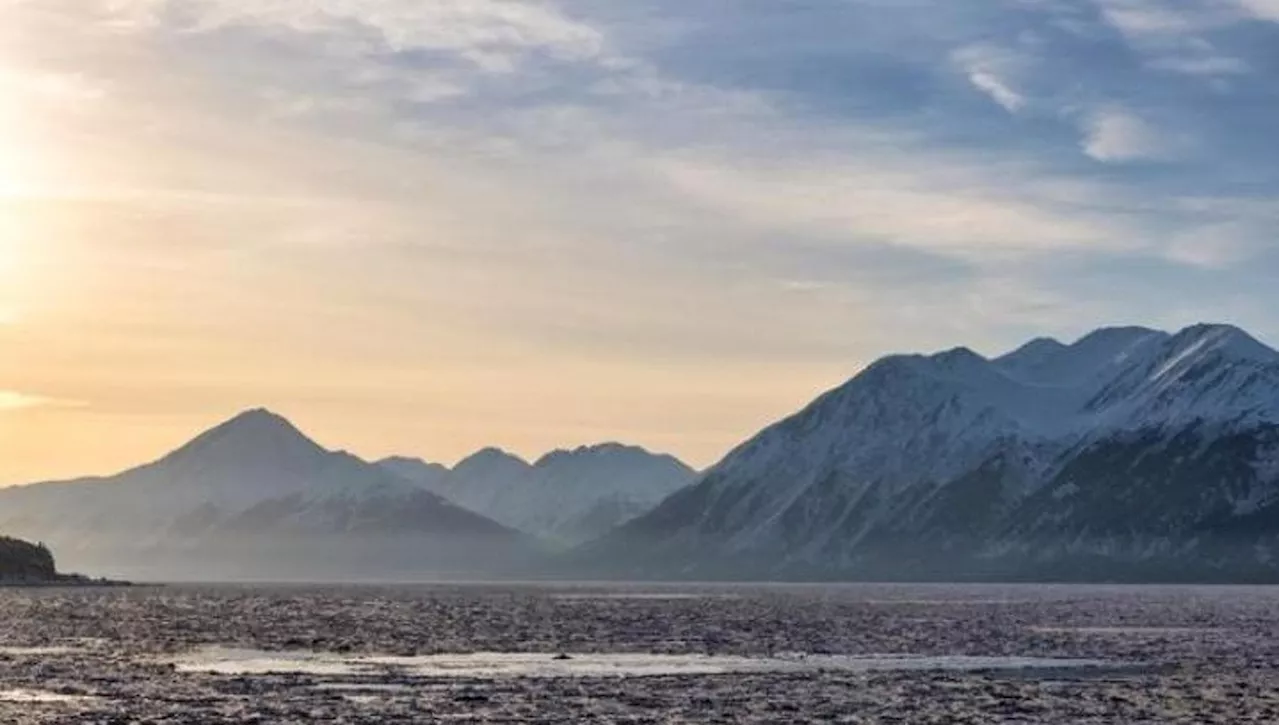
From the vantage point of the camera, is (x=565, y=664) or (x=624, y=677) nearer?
(x=624, y=677)

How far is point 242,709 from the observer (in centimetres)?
8812

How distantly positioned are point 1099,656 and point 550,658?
141 ft

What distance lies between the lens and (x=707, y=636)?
17488 centimetres

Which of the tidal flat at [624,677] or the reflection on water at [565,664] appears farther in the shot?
the reflection on water at [565,664]

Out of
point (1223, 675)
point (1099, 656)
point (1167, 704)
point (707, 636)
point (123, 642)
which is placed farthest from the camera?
point (707, 636)

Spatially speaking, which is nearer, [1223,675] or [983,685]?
[983,685]

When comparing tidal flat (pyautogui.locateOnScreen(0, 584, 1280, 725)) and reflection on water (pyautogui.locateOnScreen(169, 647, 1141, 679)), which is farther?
reflection on water (pyautogui.locateOnScreen(169, 647, 1141, 679))

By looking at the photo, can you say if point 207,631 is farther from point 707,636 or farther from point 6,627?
point 707,636

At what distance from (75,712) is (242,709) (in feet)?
25.3

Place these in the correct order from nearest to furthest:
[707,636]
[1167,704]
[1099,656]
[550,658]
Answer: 1. [1167,704]
2. [550,658]
3. [1099,656]
4. [707,636]

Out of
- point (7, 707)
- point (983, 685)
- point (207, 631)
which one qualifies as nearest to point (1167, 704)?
point (983, 685)

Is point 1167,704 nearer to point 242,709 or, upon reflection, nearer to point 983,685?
point 983,685

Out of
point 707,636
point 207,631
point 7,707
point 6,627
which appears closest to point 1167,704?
point 7,707

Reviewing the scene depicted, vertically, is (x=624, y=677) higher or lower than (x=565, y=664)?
lower
